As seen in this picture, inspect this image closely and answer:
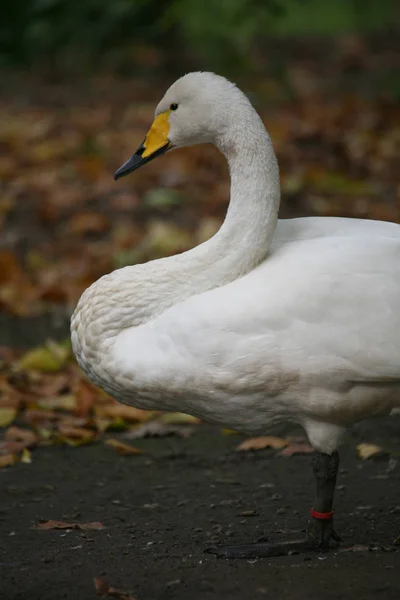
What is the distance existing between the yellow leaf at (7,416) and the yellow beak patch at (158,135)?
167cm

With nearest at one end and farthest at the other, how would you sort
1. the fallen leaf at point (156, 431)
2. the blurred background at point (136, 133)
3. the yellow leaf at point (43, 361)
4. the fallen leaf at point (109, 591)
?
the fallen leaf at point (109, 591) → the fallen leaf at point (156, 431) → the yellow leaf at point (43, 361) → the blurred background at point (136, 133)

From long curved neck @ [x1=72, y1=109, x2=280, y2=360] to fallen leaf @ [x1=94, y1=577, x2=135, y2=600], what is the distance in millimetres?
834

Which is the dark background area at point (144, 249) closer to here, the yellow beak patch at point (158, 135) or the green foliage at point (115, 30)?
the green foliage at point (115, 30)

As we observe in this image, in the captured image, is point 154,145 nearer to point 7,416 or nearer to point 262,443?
point 262,443

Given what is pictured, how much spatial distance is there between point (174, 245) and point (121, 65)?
609 cm

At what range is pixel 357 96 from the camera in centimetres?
1148

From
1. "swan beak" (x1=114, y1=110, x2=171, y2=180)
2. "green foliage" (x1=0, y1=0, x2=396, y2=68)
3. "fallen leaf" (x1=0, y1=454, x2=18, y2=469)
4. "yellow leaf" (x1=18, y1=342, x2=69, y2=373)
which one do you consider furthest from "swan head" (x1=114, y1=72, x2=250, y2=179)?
"green foliage" (x1=0, y1=0, x2=396, y2=68)

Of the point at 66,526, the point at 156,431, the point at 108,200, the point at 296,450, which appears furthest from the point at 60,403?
the point at 108,200

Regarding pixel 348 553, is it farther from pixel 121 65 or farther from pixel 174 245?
pixel 121 65

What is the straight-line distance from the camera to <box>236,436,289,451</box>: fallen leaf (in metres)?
4.81

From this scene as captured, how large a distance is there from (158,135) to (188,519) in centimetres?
→ 144

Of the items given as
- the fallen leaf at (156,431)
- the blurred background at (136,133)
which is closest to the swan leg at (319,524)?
the fallen leaf at (156,431)

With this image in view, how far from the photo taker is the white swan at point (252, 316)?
3.39 m

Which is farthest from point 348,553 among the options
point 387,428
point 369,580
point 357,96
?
point 357,96
